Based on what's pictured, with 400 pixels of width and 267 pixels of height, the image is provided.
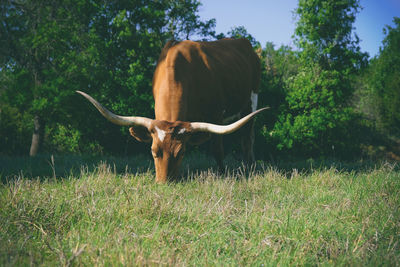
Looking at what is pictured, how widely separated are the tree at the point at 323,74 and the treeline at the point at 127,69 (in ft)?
0.09

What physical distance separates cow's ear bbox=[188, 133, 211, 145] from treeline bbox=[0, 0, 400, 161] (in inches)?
128

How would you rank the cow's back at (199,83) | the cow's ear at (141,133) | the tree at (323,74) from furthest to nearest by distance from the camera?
the tree at (323,74) → the cow's back at (199,83) → the cow's ear at (141,133)

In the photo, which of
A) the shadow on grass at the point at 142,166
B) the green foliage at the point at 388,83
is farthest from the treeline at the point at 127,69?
the green foliage at the point at 388,83

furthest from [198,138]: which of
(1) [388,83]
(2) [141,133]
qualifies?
(1) [388,83]

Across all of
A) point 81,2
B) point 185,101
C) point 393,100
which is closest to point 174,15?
point 81,2

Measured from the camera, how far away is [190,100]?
5188 mm

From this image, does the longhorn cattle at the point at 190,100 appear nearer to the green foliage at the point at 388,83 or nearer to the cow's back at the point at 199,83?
the cow's back at the point at 199,83

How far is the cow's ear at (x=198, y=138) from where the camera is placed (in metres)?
4.83

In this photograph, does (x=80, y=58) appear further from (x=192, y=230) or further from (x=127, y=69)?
(x=192, y=230)

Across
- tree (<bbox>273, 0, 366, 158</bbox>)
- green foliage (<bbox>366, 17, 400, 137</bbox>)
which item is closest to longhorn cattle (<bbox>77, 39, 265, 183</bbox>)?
tree (<bbox>273, 0, 366, 158</bbox>)

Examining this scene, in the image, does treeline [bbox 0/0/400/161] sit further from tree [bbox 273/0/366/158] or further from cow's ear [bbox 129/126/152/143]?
cow's ear [bbox 129/126/152/143]

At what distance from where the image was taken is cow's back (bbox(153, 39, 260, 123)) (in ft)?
16.3

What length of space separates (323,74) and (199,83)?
480 centimetres

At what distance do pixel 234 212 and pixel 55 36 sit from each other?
21.0ft
